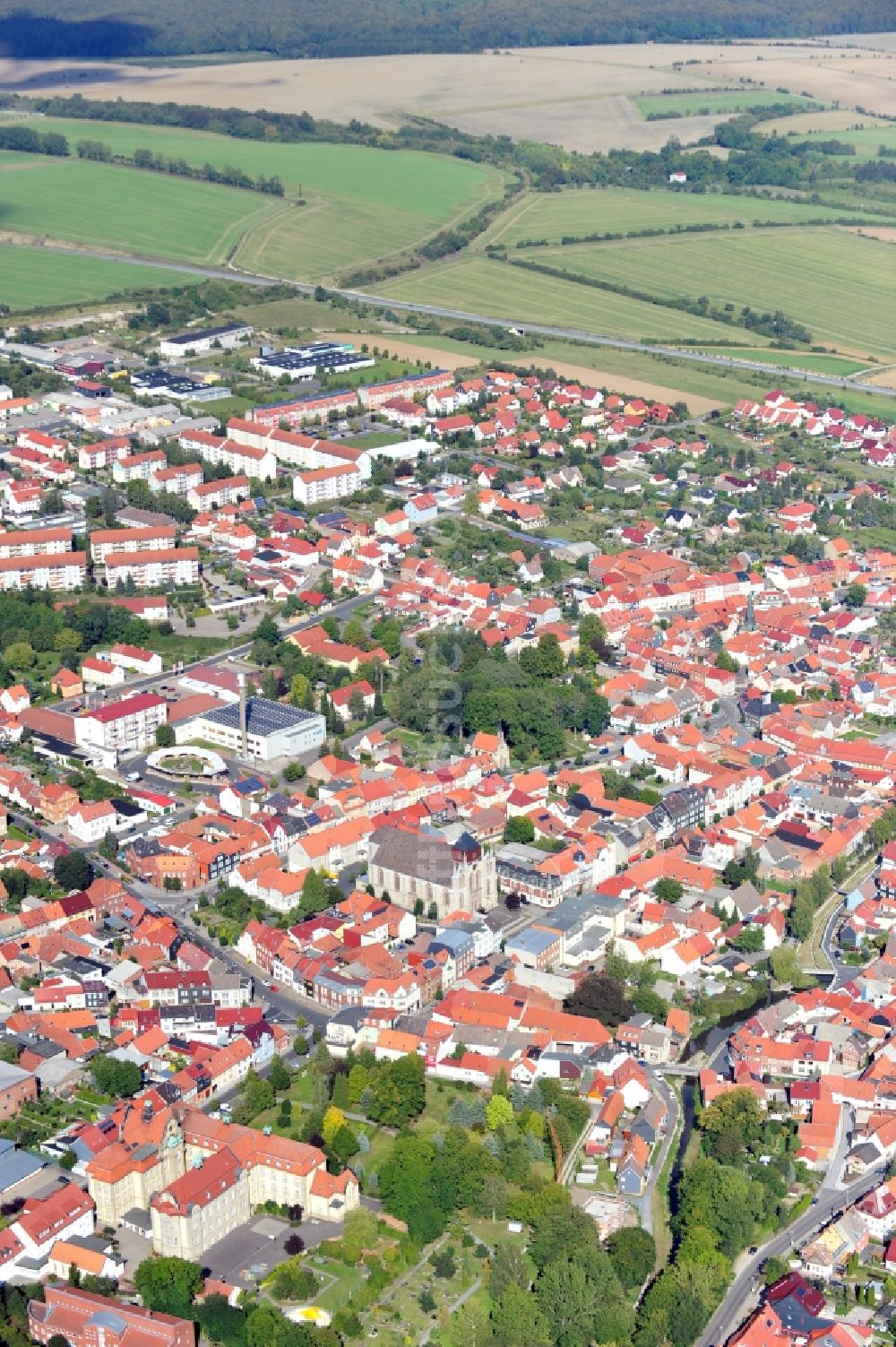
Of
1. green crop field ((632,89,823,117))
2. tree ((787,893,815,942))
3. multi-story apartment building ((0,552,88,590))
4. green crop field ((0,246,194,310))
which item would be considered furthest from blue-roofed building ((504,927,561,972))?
green crop field ((632,89,823,117))

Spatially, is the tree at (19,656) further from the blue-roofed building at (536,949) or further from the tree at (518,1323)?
the tree at (518,1323)

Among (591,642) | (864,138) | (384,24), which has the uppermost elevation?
(384,24)

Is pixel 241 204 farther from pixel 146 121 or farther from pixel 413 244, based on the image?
pixel 146 121

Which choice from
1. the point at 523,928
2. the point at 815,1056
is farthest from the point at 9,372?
the point at 815,1056

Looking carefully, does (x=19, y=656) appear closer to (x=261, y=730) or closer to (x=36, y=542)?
(x=36, y=542)

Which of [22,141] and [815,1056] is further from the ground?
[22,141]

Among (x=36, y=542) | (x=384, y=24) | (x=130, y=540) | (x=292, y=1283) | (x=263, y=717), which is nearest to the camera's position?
(x=292, y=1283)

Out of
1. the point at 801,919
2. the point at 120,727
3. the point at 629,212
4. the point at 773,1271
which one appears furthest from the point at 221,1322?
the point at 629,212
